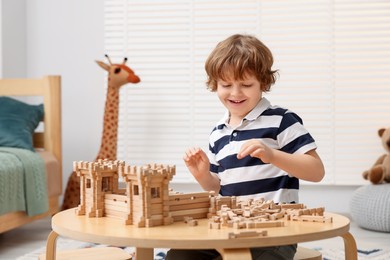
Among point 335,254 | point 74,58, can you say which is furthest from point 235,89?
point 74,58

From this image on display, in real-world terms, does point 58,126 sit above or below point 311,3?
below

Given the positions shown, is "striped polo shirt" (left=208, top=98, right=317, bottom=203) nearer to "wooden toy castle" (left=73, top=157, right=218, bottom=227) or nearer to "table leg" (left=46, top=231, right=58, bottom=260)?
"wooden toy castle" (left=73, top=157, right=218, bottom=227)

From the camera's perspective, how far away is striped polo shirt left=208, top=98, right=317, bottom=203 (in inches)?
66.1

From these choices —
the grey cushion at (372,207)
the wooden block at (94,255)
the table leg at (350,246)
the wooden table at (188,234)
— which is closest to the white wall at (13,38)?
the grey cushion at (372,207)

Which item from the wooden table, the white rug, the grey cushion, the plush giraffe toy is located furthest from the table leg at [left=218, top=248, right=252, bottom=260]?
the plush giraffe toy

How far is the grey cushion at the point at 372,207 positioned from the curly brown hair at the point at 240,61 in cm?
159

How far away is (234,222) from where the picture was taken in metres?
1.24

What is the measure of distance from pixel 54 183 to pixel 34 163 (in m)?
0.28

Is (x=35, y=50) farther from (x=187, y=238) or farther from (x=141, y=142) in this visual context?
(x=187, y=238)

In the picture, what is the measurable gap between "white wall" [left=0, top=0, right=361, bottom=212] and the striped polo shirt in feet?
7.42

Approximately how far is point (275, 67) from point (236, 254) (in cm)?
265

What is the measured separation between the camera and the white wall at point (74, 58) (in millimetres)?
3941

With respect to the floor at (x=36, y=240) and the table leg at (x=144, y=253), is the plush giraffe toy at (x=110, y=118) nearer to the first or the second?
the floor at (x=36, y=240)

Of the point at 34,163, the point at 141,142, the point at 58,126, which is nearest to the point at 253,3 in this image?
the point at 141,142
